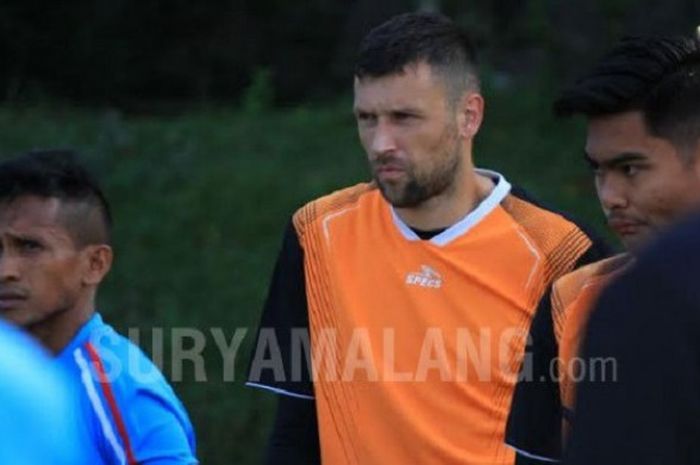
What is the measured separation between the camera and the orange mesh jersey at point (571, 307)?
153 inches

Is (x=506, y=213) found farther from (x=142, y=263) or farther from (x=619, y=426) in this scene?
(x=142, y=263)

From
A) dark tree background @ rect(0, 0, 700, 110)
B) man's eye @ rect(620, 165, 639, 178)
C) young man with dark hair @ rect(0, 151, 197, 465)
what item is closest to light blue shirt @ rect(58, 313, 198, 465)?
young man with dark hair @ rect(0, 151, 197, 465)

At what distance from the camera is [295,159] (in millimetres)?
11516

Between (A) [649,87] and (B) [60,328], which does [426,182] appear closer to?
(B) [60,328]

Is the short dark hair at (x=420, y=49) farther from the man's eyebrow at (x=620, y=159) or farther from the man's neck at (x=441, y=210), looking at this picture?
the man's eyebrow at (x=620, y=159)

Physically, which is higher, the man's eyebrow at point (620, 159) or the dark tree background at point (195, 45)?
the dark tree background at point (195, 45)

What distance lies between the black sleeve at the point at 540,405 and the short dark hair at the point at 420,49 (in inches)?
43.6

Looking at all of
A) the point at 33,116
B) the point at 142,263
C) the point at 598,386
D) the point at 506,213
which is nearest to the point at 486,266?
the point at 506,213

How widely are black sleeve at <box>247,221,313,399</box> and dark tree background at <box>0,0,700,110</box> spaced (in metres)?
7.57

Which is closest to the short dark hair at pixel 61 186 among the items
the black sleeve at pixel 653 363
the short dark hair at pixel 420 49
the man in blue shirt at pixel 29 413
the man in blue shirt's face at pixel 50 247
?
the man in blue shirt's face at pixel 50 247

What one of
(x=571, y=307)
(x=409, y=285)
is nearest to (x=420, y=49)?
(x=409, y=285)

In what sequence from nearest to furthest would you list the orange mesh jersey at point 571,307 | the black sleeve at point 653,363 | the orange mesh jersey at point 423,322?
the black sleeve at point 653,363 → the orange mesh jersey at point 571,307 → the orange mesh jersey at point 423,322

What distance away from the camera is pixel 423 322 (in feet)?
15.8

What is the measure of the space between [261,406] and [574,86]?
4990 mm
